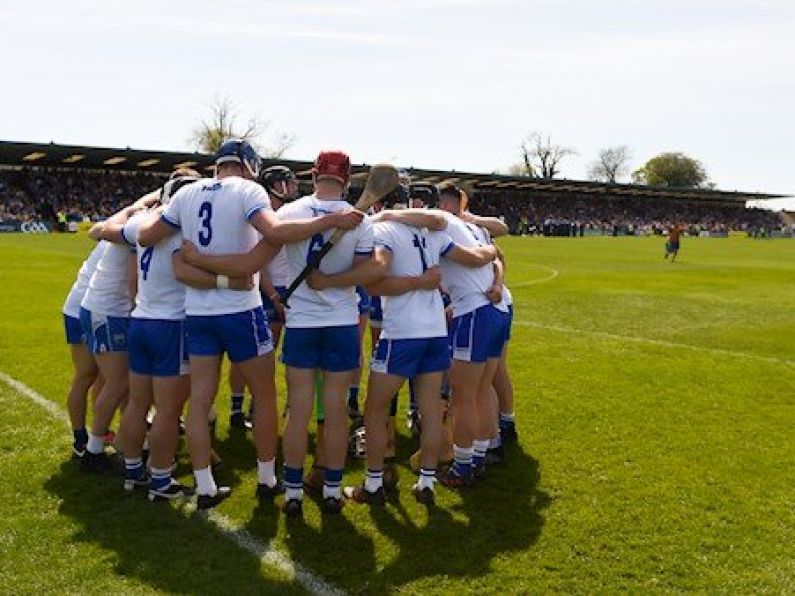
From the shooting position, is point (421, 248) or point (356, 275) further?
point (421, 248)

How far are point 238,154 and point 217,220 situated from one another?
49cm

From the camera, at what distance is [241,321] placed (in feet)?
15.8

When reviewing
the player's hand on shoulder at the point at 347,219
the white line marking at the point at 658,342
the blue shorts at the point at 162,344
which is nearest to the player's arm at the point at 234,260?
the player's hand on shoulder at the point at 347,219

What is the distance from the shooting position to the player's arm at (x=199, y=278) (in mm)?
4707

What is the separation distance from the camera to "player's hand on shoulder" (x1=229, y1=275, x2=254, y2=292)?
473 cm

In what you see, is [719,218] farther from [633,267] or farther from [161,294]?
[161,294]

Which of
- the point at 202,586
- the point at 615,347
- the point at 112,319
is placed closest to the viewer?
the point at 202,586

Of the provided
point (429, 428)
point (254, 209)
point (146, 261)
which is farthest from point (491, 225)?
point (146, 261)

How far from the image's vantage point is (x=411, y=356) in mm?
5070

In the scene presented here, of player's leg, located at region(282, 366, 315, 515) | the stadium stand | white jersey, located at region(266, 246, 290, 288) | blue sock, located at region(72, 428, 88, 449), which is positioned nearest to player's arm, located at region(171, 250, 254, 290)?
player's leg, located at region(282, 366, 315, 515)

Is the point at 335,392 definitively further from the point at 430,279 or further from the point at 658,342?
the point at 658,342

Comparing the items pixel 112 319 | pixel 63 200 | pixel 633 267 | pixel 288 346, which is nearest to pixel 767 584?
pixel 288 346

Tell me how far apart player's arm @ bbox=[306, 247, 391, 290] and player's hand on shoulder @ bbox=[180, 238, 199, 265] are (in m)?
0.70

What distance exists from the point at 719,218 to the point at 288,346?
93553mm
